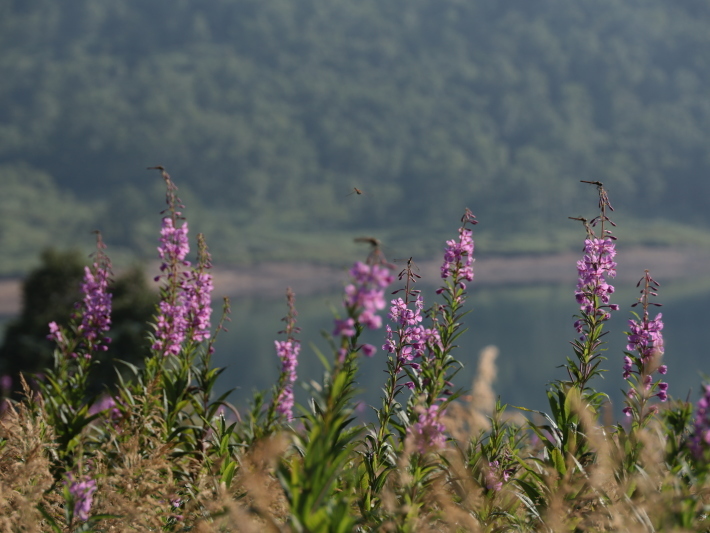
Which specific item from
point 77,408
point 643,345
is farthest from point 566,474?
point 77,408

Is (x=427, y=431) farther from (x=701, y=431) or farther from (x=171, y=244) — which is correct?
(x=171, y=244)

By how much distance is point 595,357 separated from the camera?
8.19m

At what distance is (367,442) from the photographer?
817 cm

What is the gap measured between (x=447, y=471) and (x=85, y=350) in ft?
17.7

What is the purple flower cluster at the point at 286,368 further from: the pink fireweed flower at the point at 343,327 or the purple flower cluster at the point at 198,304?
the pink fireweed flower at the point at 343,327

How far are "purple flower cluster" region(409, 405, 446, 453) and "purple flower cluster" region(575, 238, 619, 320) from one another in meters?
2.36

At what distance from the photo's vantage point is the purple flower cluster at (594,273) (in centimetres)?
838

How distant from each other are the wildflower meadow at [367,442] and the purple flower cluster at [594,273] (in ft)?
0.05

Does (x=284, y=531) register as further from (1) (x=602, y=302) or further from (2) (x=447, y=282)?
(1) (x=602, y=302)

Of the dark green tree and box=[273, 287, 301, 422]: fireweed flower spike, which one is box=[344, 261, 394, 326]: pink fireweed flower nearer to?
box=[273, 287, 301, 422]: fireweed flower spike

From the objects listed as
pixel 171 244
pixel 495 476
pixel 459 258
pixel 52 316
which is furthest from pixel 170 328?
pixel 52 316

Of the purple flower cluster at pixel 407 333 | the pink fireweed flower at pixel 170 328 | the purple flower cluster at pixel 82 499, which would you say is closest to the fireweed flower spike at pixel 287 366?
the pink fireweed flower at pixel 170 328

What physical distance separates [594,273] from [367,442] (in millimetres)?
2863

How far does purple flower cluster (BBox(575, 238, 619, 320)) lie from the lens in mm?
8375
